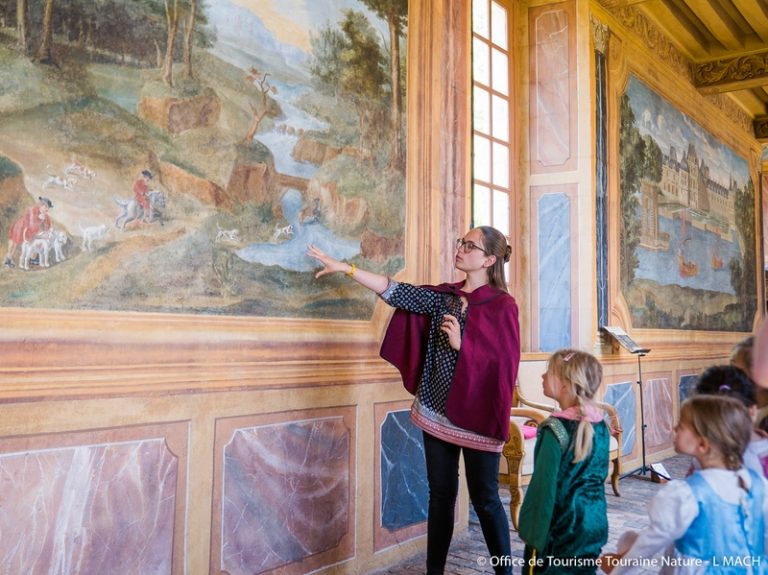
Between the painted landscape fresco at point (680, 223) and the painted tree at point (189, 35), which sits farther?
the painted landscape fresco at point (680, 223)

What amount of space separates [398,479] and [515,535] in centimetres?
119

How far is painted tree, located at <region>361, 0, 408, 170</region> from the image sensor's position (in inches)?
171

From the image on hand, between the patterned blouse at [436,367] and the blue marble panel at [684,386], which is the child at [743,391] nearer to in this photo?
the patterned blouse at [436,367]

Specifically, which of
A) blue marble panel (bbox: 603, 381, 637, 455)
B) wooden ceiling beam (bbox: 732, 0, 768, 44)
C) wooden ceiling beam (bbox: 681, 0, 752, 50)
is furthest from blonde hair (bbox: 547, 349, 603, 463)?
wooden ceiling beam (bbox: 732, 0, 768, 44)

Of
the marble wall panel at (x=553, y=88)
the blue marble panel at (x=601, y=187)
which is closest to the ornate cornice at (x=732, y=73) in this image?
the blue marble panel at (x=601, y=187)

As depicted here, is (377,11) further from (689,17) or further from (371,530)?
(689,17)

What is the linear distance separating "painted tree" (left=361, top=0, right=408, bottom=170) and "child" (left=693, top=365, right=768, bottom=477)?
234 centimetres

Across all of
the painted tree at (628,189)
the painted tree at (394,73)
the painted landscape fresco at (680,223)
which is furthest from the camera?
the painted landscape fresco at (680,223)

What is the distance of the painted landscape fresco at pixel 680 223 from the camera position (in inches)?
316

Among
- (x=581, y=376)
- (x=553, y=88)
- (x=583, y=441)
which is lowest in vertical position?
(x=583, y=441)

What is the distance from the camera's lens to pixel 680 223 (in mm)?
9305

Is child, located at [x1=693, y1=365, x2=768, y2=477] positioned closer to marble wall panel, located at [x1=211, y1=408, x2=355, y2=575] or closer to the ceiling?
marble wall panel, located at [x1=211, y1=408, x2=355, y2=575]

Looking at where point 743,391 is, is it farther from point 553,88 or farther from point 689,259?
point 689,259

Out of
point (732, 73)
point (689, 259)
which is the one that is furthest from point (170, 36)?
point (732, 73)
